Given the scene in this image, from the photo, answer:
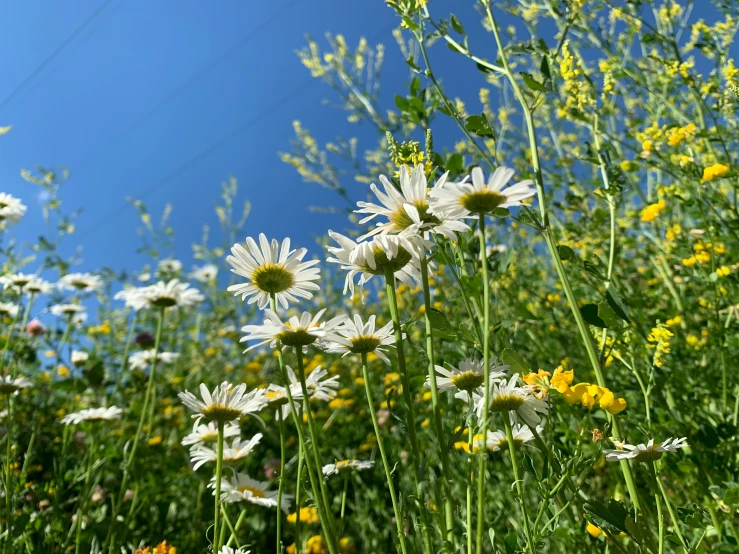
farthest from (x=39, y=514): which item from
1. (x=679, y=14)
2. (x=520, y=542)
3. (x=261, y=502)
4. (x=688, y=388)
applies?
(x=679, y=14)

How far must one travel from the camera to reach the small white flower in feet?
8.88

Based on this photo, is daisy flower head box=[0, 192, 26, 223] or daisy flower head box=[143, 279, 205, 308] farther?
daisy flower head box=[0, 192, 26, 223]

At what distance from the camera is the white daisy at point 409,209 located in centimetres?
71

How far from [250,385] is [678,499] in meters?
2.45

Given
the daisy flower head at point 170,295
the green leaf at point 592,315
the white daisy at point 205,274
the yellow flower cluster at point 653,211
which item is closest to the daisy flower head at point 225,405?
the green leaf at point 592,315

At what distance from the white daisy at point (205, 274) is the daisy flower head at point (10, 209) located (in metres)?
1.93

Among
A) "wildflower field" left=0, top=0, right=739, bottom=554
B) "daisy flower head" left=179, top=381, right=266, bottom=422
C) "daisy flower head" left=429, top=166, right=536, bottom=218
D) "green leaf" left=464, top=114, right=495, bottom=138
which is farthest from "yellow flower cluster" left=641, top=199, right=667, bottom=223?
"daisy flower head" left=179, top=381, right=266, bottom=422

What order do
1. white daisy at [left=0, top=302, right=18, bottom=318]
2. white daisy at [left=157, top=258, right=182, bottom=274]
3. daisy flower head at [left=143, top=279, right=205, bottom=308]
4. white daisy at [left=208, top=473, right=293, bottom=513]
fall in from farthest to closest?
white daisy at [left=157, top=258, right=182, bottom=274] < white daisy at [left=0, top=302, right=18, bottom=318] < daisy flower head at [left=143, top=279, right=205, bottom=308] < white daisy at [left=208, top=473, right=293, bottom=513]

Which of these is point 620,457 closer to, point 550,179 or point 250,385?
point 550,179

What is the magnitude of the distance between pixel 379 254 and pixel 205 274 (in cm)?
399

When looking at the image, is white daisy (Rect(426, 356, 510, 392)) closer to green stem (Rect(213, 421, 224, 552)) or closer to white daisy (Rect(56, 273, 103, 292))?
green stem (Rect(213, 421, 224, 552))

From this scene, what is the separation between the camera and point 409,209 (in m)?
0.71

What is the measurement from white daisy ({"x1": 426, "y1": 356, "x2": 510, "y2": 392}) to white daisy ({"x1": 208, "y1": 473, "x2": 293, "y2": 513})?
49cm

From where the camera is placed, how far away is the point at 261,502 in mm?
1117
